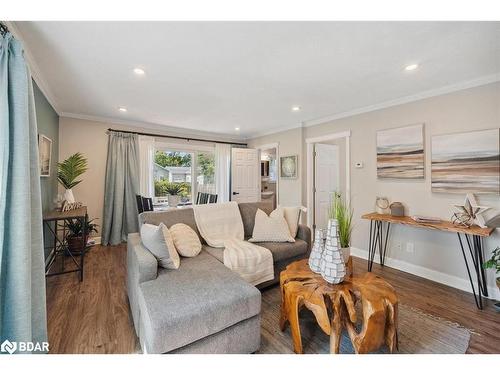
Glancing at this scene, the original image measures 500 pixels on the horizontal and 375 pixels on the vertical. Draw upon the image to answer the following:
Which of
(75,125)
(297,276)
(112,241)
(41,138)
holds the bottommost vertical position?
(112,241)

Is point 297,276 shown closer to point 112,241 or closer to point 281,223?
point 281,223

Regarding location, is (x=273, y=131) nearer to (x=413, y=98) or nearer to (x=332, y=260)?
(x=413, y=98)

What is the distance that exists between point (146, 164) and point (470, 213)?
4.64m

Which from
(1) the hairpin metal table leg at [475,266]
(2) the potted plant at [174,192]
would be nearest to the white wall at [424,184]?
(1) the hairpin metal table leg at [475,266]

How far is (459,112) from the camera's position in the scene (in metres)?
2.30

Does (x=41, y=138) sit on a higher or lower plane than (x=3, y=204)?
higher

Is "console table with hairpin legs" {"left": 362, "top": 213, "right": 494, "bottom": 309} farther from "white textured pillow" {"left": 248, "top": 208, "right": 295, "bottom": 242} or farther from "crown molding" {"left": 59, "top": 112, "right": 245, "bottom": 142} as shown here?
"crown molding" {"left": 59, "top": 112, "right": 245, "bottom": 142}

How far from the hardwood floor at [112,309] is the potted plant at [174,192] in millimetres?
1338

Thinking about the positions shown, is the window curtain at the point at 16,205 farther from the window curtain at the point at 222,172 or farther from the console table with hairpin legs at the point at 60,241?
the window curtain at the point at 222,172

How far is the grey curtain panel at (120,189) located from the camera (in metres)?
3.81

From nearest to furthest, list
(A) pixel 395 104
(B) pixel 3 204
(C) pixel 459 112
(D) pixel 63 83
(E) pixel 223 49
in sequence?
(B) pixel 3 204 < (E) pixel 223 49 < (C) pixel 459 112 < (D) pixel 63 83 < (A) pixel 395 104

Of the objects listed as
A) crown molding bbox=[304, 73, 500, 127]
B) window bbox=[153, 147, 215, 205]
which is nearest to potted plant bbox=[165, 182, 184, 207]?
window bbox=[153, 147, 215, 205]

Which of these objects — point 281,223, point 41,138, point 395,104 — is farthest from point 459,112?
point 41,138
